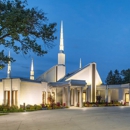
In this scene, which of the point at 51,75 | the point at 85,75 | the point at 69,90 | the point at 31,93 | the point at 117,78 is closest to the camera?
the point at 31,93

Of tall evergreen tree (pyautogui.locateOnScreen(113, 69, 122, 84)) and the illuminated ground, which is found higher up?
tall evergreen tree (pyautogui.locateOnScreen(113, 69, 122, 84))

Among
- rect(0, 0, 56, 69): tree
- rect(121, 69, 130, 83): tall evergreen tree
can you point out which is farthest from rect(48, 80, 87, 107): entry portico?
rect(121, 69, 130, 83): tall evergreen tree

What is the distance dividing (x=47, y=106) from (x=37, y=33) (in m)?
18.0

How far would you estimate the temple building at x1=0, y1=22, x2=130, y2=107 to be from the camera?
26828 mm

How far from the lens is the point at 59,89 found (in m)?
36.2

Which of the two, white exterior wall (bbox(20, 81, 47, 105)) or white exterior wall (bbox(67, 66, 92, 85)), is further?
white exterior wall (bbox(67, 66, 92, 85))

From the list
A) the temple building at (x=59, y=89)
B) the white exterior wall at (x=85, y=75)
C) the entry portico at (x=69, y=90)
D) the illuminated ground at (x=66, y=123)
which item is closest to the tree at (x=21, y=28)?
the illuminated ground at (x=66, y=123)

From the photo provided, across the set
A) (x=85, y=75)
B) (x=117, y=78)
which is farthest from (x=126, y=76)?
(x=85, y=75)

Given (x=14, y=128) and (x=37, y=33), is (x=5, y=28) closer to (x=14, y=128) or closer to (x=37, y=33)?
(x=37, y=33)

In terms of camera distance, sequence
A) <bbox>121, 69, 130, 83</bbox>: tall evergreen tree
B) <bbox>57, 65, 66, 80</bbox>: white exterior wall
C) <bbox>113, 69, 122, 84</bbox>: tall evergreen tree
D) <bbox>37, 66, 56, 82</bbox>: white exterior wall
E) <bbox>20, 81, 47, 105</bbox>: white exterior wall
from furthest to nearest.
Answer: <bbox>113, 69, 122, 84</bbox>: tall evergreen tree → <bbox>121, 69, 130, 83</bbox>: tall evergreen tree → <bbox>37, 66, 56, 82</bbox>: white exterior wall → <bbox>57, 65, 66, 80</bbox>: white exterior wall → <bbox>20, 81, 47, 105</bbox>: white exterior wall

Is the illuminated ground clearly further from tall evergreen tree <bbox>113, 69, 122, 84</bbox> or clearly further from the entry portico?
tall evergreen tree <bbox>113, 69, 122, 84</bbox>

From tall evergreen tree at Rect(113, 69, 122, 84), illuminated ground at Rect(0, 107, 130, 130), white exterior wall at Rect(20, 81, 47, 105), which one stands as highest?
tall evergreen tree at Rect(113, 69, 122, 84)

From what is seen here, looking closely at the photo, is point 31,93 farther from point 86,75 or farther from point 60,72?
point 60,72

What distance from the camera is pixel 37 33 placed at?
11.4 m
